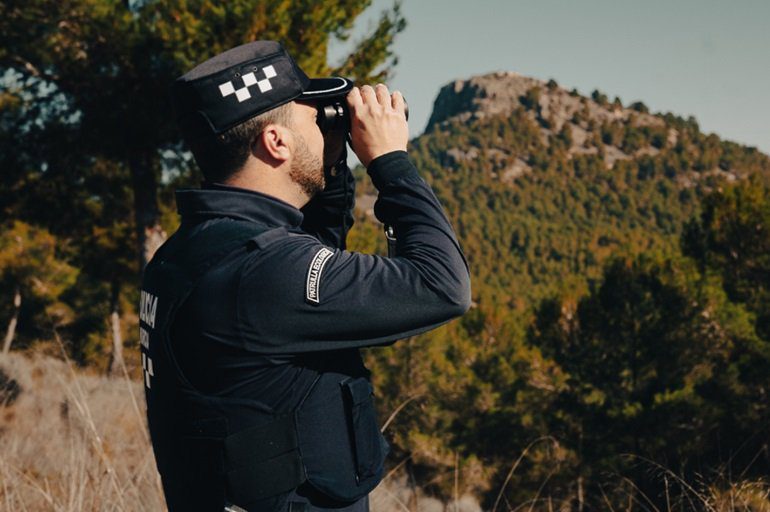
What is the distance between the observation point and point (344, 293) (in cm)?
112

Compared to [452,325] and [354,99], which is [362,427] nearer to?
[354,99]

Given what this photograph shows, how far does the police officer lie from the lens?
112cm

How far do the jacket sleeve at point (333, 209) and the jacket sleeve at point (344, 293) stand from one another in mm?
387

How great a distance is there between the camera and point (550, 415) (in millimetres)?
20609

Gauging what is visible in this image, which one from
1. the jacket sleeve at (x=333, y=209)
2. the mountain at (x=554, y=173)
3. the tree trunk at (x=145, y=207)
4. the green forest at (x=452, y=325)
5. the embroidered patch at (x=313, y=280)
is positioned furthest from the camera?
the mountain at (x=554, y=173)

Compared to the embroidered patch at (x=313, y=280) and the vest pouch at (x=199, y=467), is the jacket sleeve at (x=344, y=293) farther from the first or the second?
the vest pouch at (x=199, y=467)

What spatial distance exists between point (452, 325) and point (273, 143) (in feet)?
107

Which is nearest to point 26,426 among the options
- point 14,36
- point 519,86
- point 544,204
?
point 14,36

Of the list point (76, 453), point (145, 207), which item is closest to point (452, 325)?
point (145, 207)

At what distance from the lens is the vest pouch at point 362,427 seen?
124 cm

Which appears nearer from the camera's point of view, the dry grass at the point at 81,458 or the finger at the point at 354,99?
the finger at the point at 354,99

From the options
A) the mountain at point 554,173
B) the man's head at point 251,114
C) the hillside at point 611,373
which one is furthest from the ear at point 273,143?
the mountain at point 554,173

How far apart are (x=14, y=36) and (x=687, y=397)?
54.2 ft

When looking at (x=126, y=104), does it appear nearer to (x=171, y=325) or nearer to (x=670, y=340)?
(x=171, y=325)
